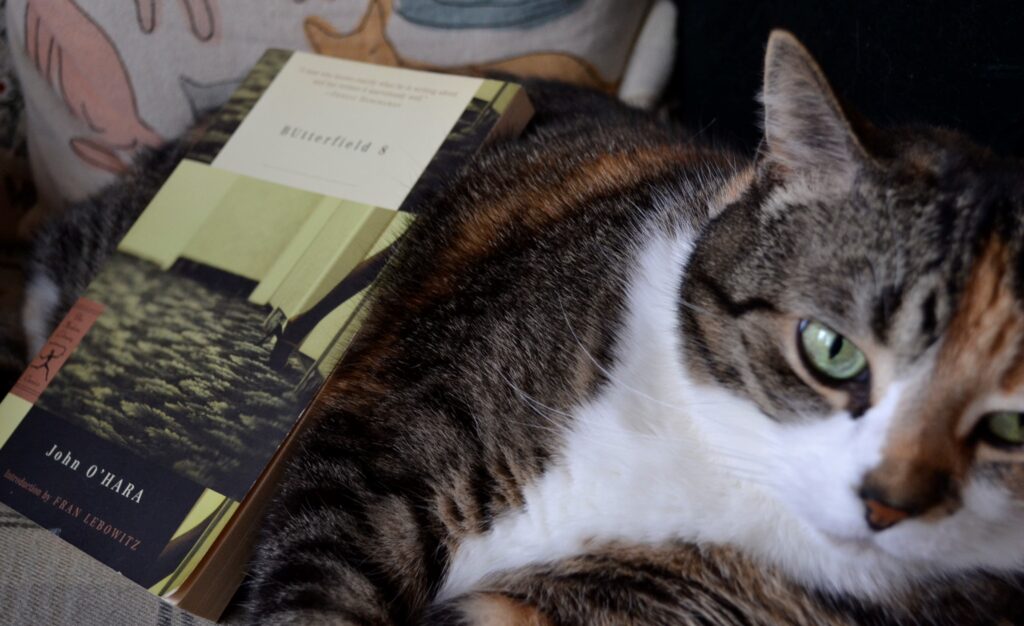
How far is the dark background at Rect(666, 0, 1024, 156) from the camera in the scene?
0.93 m

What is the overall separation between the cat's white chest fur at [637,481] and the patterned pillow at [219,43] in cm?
68

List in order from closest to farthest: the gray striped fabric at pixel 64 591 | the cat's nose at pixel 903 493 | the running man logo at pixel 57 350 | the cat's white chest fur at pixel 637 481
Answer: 1. the cat's nose at pixel 903 493
2. the cat's white chest fur at pixel 637 481
3. the gray striped fabric at pixel 64 591
4. the running man logo at pixel 57 350

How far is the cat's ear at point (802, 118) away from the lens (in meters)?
0.66

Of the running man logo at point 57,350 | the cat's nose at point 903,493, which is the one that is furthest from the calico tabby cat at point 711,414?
the running man logo at point 57,350

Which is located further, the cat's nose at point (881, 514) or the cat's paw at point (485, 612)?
the cat's paw at point (485, 612)

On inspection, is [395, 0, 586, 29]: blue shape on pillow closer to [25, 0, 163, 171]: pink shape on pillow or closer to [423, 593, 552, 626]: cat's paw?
[25, 0, 163, 171]: pink shape on pillow

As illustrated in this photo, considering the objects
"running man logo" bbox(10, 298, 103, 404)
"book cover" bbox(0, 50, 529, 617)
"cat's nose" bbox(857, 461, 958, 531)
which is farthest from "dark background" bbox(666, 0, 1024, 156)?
"running man logo" bbox(10, 298, 103, 404)

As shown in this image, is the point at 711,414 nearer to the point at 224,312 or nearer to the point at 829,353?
the point at 829,353

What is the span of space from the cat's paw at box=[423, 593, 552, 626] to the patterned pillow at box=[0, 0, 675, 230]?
0.86 meters

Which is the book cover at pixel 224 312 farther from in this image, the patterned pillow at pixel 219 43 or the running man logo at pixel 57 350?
the patterned pillow at pixel 219 43

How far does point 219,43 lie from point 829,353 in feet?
3.70

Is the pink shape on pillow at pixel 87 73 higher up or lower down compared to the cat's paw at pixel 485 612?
higher up

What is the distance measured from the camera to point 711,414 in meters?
0.73

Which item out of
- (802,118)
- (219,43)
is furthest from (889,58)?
(219,43)
